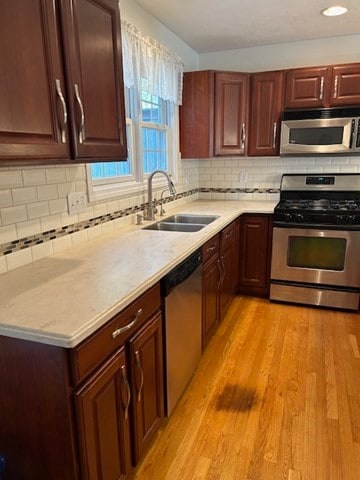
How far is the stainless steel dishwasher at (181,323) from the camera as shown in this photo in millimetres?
1698

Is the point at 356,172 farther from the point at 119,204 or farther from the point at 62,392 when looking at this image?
the point at 62,392

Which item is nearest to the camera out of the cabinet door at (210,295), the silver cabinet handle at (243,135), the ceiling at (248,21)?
the cabinet door at (210,295)

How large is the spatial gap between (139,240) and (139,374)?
861 mm

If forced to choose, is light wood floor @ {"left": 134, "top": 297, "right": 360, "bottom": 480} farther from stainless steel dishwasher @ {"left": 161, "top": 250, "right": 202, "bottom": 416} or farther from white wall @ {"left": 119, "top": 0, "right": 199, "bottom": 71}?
white wall @ {"left": 119, "top": 0, "right": 199, "bottom": 71}

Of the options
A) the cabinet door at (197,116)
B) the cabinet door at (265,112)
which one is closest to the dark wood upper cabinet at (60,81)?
the cabinet door at (197,116)

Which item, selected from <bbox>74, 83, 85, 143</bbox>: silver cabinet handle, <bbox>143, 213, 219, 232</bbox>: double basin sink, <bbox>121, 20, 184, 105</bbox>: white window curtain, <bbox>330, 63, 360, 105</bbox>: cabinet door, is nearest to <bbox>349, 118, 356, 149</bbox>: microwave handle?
<bbox>330, 63, 360, 105</bbox>: cabinet door

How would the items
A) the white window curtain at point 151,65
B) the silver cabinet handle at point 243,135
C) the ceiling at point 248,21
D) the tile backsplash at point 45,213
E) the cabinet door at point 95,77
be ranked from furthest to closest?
the silver cabinet handle at point 243,135 < the ceiling at point 248,21 < the white window curtain at point 151,65 < the tile backsplash at point 45,213 < the cabinet door at point 95,77

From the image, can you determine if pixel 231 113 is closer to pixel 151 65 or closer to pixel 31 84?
pixel 151 65

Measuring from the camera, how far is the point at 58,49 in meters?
1.26

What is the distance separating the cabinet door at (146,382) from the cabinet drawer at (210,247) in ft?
2.49

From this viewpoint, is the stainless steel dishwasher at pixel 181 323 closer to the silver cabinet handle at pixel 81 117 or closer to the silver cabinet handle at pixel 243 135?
the silver cabinet handle at pixel 81 117

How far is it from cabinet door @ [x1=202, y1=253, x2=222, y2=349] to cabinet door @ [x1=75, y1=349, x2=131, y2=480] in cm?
108

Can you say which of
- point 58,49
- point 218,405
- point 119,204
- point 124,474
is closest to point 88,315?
point 124,474

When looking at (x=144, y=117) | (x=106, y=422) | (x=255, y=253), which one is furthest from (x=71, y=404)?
(x=255, y=253)
